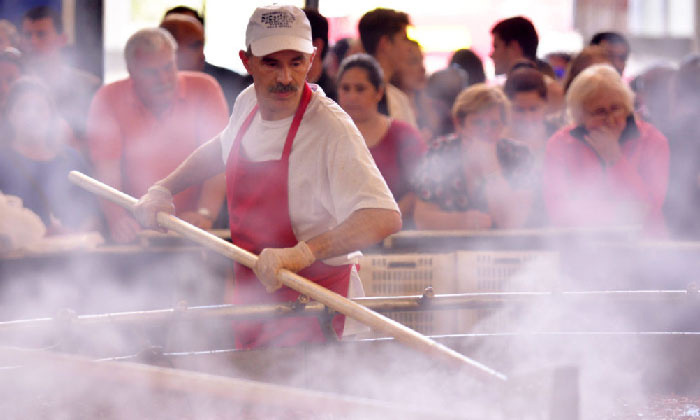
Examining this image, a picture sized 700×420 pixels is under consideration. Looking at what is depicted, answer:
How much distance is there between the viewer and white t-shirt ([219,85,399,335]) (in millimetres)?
1972

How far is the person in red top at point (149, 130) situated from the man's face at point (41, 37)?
1.21 m

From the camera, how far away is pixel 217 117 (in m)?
3.53

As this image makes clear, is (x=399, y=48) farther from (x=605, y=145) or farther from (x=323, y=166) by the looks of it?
(x=323, y=166)

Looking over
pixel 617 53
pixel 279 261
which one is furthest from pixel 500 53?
pixel 279 261

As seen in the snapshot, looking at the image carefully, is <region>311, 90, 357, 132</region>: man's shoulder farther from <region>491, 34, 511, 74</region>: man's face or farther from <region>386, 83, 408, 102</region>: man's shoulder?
<region>491, 34, 511, 74</region>: man's face

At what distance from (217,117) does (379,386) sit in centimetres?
178

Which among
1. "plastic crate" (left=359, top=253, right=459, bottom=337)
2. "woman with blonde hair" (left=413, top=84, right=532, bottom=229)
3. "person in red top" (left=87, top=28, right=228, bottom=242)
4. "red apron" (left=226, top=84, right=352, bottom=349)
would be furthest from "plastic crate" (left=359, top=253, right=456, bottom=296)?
"red apron" (left=226, top=84, right=352, bottom=349)

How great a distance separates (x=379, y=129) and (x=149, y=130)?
0.91 meters

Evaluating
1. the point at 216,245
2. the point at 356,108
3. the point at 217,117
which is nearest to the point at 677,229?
the point at 356,108

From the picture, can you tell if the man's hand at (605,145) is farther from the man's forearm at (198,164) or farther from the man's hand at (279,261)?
the man's hand at (279,261)

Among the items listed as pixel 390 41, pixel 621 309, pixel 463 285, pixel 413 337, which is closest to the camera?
pixel 413 337

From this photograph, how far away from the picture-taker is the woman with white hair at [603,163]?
3385mm

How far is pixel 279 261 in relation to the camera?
190 cm

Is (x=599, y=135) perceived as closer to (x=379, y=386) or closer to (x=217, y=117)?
(x=217, y=117)
